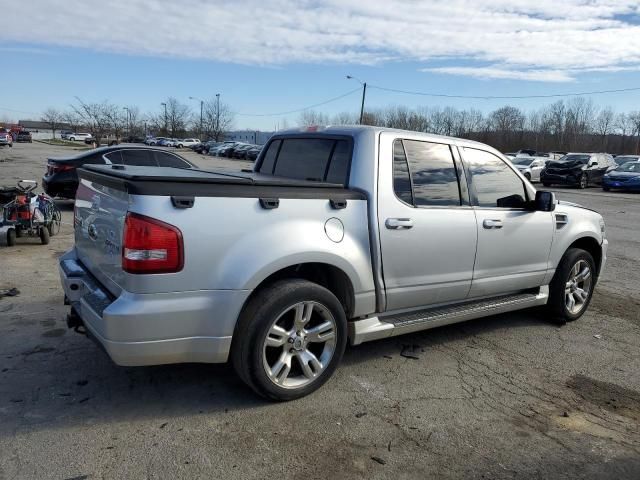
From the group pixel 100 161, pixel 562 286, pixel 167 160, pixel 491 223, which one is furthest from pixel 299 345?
pixel 100 161

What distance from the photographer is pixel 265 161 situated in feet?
17.3

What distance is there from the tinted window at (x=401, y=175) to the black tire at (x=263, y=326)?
1.01 metres

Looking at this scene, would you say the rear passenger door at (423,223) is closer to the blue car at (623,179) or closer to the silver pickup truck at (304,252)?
the silver pickup truck at (304,252)

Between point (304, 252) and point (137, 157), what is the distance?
31.6ft

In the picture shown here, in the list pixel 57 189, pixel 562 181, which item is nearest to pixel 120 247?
pixel 57 189

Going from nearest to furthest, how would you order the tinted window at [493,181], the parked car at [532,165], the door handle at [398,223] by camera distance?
the door handle at [398,223]
the tinted window at [493,181]
the parked car at [532,165]

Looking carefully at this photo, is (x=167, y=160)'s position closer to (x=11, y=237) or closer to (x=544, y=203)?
(x=11, y=237)

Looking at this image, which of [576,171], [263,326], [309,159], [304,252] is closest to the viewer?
[263,326]

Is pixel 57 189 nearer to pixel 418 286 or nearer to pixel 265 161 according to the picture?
pixel 265 161

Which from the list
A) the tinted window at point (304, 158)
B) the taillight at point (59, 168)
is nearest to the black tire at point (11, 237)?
the taillight at point (59, 168)

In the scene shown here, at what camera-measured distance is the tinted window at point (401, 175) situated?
4.06 meters

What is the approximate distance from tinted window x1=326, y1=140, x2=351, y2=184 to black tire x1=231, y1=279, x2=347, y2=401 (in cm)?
96

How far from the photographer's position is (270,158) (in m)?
5.20

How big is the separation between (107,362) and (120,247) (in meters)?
1.39
